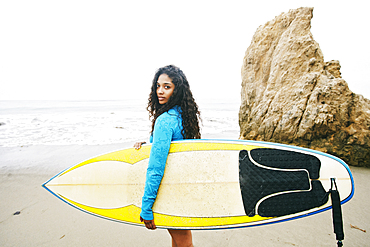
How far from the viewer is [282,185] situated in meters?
1.46

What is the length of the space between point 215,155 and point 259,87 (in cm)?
419

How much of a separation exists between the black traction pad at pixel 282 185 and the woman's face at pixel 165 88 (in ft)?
3.08

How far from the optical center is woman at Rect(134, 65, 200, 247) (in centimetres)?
119

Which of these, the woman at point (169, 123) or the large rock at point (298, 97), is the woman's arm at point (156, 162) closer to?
the woman at point (169, 123)

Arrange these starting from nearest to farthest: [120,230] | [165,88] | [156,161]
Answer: [156,161] → [165,88] → [120,230]

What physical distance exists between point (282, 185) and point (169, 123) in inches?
42.9

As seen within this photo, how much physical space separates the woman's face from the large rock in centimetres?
354

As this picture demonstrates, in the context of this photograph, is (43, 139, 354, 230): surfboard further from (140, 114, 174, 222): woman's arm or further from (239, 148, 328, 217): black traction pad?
(140, 114, 174, 222): woman's arm

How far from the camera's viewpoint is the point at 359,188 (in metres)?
2.79

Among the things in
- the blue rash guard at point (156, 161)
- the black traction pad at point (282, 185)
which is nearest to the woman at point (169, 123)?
the blue rash guard at point (156, 161)

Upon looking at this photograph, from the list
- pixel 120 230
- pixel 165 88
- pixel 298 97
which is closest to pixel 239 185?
pixel 165 88

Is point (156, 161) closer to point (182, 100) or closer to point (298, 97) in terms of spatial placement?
point (182, 100)

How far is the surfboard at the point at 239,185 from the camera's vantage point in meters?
1.44

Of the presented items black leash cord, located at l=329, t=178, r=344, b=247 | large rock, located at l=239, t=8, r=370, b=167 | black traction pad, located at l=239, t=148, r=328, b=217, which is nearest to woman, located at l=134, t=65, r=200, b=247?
black traction pad, located at l=239, t=148, r=328, b=217
